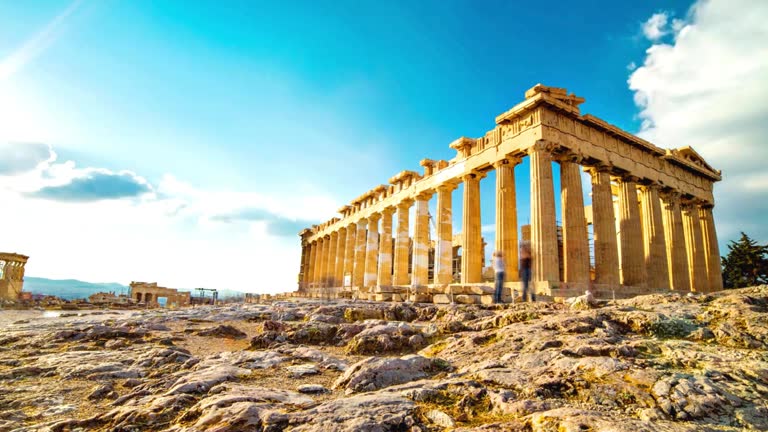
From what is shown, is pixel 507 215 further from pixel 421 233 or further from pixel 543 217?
pixel 421 233

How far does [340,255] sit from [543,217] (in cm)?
2506

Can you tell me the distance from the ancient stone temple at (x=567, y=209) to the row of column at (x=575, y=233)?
51 millimetres

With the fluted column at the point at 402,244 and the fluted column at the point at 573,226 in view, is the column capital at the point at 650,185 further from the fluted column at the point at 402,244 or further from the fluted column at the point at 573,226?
the fluted column at the point at 402,244

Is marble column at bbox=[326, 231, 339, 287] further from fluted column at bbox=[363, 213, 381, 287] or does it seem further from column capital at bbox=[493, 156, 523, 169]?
column capital at bbox=[493, 156, 523, 169]

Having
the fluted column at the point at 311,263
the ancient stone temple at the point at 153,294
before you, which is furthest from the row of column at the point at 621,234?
the ancient stone temple at the point at 153,294

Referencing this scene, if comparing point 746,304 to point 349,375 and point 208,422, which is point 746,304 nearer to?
point 349,375

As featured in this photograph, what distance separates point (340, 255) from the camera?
129ft

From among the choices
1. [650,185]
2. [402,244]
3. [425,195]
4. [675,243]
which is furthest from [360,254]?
[675,243]

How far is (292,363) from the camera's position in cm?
684

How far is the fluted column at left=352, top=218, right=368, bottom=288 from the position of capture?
33938 millimetres

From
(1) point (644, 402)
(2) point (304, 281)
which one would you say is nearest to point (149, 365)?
(1) point (644, 402)

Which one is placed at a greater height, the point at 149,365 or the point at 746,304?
the point at 746,304

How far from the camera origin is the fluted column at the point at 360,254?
111 ft

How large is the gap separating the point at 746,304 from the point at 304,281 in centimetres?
4561
